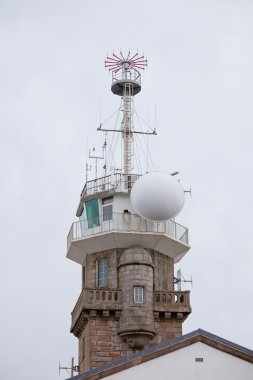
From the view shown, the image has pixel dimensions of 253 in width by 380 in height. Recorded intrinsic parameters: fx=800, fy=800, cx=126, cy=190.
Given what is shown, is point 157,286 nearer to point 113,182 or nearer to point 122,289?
point 122,289

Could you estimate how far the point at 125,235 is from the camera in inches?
1845

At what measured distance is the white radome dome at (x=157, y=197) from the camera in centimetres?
4056

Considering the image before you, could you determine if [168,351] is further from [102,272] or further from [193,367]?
[102,272]

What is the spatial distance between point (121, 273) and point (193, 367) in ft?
51.9

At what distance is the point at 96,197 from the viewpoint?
48.9 metres

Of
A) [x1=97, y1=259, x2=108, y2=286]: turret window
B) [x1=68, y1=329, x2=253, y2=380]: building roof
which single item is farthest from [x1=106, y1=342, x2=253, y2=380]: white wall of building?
[x1=97, y1=259, x2=108, y2=286]: turret window

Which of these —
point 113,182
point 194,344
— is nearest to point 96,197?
point 113,182

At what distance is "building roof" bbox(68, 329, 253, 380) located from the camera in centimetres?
3069

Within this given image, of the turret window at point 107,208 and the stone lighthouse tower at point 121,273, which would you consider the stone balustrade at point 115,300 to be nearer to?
the stone lighthouse tower at point 121,273

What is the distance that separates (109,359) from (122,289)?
4.06m

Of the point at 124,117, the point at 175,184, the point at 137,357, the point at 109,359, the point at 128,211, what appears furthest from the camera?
the point at 124,117

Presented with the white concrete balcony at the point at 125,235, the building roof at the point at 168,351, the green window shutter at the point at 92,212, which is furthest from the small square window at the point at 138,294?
the building roof at the point at 168,351

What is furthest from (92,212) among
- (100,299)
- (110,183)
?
(100,299)

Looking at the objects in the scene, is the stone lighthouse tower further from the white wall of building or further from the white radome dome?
the white wall of building
